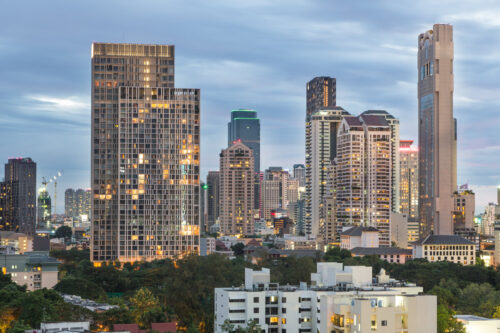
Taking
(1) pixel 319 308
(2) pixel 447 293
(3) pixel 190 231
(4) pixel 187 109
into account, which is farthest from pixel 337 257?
(1) pixel 319 308

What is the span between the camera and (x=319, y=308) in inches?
3600

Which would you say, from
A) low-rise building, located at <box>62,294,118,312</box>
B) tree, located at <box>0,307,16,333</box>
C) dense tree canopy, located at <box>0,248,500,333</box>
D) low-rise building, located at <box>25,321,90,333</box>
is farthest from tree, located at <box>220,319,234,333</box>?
tree, located at <box>0,307,16,333</box>

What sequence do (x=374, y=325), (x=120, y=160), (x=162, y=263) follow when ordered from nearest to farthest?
(x=374, y=325) < (x=162, y=263) < (x=120, y=160)

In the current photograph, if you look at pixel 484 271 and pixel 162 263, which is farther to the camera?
pixel 162 263

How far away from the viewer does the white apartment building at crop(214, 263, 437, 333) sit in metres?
82.1

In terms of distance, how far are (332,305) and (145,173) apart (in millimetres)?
100666

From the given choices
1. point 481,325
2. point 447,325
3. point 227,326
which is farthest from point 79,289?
point 481,325

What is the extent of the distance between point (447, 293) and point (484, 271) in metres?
38.1

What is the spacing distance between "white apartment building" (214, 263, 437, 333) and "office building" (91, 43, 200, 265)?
3044 inches

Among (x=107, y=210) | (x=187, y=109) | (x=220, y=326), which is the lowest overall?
(x=220, y=326)

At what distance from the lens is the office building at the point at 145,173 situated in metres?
180

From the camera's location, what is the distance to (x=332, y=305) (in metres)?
86.2

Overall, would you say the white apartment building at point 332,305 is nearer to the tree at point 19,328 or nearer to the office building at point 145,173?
the tree at point 19,328

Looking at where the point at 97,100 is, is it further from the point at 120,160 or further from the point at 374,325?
the point at 374,325
